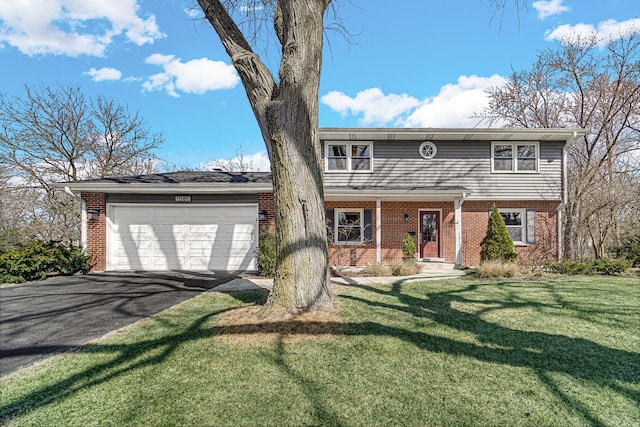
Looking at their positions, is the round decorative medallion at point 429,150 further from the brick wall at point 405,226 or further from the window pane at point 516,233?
the window pane at point 516,233

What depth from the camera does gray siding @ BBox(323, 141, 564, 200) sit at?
468 inches

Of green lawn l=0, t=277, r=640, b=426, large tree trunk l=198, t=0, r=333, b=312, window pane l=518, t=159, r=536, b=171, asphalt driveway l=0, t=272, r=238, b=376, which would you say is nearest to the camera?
green lawn l=0, t=277, r=640, b=426

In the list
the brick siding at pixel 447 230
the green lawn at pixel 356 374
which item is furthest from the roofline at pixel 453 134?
the green lawn at pixel 356 374

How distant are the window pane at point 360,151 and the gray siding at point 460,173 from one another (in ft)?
0.89

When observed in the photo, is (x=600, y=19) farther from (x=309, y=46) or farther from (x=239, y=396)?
(x=239, y=396)

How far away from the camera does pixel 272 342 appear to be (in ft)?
12.1

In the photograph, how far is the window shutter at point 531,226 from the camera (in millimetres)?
11812

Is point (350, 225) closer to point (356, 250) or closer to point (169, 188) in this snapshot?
point (356, 250)

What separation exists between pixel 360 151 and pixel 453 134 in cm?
342

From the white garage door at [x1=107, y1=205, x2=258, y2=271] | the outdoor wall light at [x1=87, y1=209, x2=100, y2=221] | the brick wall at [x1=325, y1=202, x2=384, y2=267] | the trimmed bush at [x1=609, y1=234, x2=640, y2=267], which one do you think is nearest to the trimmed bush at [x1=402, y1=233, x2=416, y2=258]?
the brick wall at [x1=325, y1=202, x2=384, y2=267]

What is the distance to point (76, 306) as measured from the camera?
5.66 m

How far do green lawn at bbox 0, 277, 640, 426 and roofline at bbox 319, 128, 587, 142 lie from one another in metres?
7.89

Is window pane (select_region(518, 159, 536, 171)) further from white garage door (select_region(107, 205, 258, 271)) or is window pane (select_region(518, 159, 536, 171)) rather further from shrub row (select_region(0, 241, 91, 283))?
shrub row (select_region(0, 241, 91, 283))

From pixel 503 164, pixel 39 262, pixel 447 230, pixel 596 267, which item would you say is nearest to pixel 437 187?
pixel 447 230
